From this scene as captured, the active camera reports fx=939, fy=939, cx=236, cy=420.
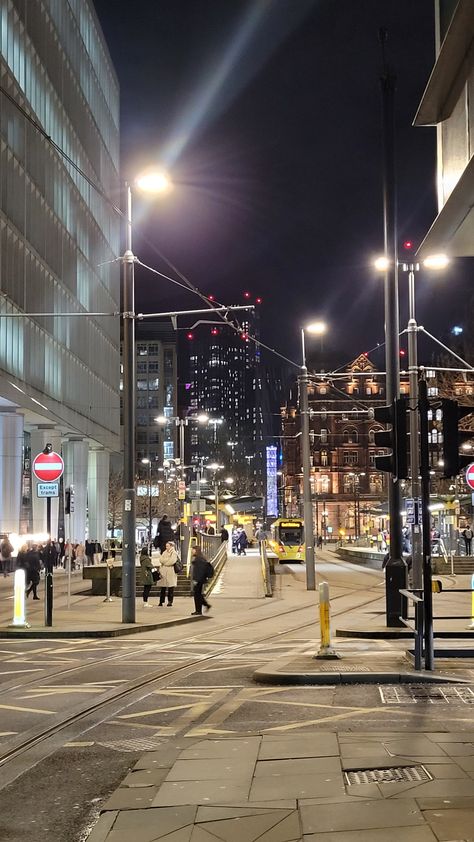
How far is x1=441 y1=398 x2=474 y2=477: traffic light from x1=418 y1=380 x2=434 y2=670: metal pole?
1.87 ft

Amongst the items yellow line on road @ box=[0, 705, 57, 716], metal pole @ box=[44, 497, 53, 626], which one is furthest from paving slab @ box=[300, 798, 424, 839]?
metal pole @ box=[44, 497, 53, 626]

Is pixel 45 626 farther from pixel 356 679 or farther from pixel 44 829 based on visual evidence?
pixel 44 829

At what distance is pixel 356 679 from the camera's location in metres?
11.9

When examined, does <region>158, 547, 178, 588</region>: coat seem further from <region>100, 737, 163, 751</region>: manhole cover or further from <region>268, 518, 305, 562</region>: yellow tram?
<region>268, 518, 305, 562</region>: yellow tram

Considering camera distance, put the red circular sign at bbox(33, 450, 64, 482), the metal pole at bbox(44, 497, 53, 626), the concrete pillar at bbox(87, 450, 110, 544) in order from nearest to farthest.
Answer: the metal pole at bbox(44, 497, 53, 626)
the red circular sign at bbox(33, 450, 64, 482)
the concrete pillar at bbox(87, 450, 110, 544)

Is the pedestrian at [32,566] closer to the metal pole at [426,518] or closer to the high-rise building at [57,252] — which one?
the high-rise building at [57,252]

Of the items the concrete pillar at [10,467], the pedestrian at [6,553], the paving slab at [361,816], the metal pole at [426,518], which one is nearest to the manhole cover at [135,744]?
the paving slab at [361,816]

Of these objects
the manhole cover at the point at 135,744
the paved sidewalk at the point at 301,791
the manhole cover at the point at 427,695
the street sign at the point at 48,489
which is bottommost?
the manhole cover at the point at 135,744

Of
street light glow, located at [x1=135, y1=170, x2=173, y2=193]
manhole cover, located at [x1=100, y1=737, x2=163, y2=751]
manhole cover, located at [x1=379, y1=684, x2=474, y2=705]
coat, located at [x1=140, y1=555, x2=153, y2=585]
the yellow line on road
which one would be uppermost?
street light glow, located at [x1=135, y1=170, x2=173, y2=193]

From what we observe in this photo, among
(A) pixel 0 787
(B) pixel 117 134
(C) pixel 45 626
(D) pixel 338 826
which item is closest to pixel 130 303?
(C) pixel 45 626

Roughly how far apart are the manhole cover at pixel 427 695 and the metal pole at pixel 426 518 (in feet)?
2.61

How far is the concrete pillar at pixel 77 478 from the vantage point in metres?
62.0

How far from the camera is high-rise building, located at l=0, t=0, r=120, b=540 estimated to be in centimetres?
4756

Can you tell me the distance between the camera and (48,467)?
22.1 m
